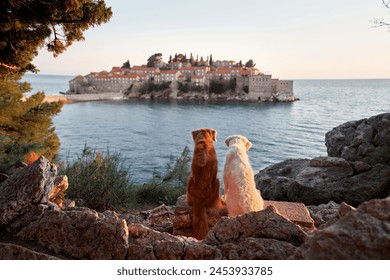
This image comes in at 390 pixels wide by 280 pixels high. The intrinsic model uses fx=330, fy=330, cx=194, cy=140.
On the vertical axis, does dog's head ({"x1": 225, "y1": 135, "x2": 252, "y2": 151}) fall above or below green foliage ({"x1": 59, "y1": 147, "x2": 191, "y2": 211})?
above

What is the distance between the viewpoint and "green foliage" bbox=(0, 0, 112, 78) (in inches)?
114

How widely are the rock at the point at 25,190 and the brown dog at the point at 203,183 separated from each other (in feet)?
3.92

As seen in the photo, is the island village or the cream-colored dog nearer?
the cream-colored dog

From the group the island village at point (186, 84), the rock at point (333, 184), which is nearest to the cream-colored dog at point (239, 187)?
the rock at point (333, 184)

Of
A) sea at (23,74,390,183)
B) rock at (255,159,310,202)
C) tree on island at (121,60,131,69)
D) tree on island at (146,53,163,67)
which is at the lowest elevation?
sea at (23,74,390,183)

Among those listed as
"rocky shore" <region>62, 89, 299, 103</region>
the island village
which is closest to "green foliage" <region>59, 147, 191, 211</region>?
the island village

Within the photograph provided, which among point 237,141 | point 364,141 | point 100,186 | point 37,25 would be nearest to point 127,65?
point 364,141

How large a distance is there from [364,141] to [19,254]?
21.7ft

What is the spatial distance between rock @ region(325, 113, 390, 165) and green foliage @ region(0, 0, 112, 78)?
5.56 meters

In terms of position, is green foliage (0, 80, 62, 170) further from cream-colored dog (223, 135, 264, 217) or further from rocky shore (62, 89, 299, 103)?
rocky shore (62, 89, 299, 103)

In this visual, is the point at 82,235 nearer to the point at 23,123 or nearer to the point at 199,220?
the point at 199,220

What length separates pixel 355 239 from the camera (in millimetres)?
978

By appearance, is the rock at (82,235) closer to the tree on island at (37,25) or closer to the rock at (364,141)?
the tree on island at (37,25)
